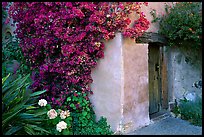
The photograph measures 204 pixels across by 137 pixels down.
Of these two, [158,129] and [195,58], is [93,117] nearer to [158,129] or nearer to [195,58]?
[158,129]

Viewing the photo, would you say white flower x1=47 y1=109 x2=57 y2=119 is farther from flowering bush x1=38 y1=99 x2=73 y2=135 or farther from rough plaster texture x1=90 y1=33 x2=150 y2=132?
rough plaster texture x1=90 y1=33 x2=150 y2=132

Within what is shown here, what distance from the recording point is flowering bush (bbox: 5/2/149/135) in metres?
4.55

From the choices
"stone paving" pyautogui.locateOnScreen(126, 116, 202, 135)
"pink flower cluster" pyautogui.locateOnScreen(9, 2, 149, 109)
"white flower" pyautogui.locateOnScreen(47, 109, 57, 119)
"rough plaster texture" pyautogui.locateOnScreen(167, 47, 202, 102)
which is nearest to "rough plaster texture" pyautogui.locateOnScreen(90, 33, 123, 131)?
"pink flower cluster" pyautogui.locateOnScreen(9, 2, 149, 109)

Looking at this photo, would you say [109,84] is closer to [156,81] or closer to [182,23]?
[156,81]

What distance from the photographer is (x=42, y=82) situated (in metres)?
5.00

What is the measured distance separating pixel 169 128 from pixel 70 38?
2776 millimetres

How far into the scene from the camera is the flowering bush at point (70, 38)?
179 inches

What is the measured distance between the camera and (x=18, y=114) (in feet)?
13.2

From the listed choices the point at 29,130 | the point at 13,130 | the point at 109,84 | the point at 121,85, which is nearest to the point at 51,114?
the point at 29,130

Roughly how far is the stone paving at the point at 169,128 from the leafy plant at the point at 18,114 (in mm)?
1840

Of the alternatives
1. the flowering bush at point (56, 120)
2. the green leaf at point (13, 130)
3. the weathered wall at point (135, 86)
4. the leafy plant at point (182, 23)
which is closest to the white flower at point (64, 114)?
the flowering bush at point (56, 120)

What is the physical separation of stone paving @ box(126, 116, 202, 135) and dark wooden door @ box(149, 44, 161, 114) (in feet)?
1.47

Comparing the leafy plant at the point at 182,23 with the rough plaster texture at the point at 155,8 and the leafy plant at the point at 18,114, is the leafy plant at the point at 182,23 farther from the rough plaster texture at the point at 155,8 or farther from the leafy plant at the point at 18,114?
the leafy plant at the point at 18,114

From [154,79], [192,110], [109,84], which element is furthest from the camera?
[154,79]
